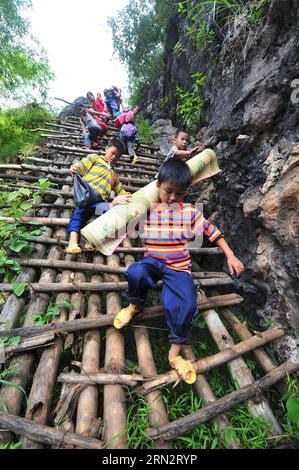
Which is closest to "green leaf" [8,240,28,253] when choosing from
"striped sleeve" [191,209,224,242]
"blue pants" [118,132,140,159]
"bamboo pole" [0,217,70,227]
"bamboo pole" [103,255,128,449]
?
"bamboo pole" [0,217,70,227]

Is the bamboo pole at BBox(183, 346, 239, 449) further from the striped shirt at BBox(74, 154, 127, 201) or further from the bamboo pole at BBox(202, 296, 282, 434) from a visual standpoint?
the striped shirt at BBox(74, 154, 127, 201)

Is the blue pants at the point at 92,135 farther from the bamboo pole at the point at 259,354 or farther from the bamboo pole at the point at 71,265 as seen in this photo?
the bamboo pole at the point at 259,354

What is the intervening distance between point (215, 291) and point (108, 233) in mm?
1111

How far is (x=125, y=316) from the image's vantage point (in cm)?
170

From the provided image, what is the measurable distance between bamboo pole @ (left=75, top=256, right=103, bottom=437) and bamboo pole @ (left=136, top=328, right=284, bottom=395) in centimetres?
26

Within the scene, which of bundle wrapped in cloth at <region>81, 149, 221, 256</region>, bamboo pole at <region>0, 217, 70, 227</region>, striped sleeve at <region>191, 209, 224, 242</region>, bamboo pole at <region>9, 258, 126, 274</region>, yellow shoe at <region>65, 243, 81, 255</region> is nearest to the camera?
striped sleeve at <region>191, 209, 224, 242</region>

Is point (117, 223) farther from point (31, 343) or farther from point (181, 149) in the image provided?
point (181, 149)

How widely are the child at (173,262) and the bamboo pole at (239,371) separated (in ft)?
0.93

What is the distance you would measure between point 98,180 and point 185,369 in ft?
7.13

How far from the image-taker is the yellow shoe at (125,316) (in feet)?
5.54

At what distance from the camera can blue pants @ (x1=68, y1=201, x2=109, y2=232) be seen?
256 centimetres

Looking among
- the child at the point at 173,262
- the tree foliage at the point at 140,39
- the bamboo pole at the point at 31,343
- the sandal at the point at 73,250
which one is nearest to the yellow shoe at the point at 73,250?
the sandal at the point at 73,250

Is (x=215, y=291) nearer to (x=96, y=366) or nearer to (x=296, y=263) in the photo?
(x=296, y=263)

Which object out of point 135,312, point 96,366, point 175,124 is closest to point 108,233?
point 135,312
